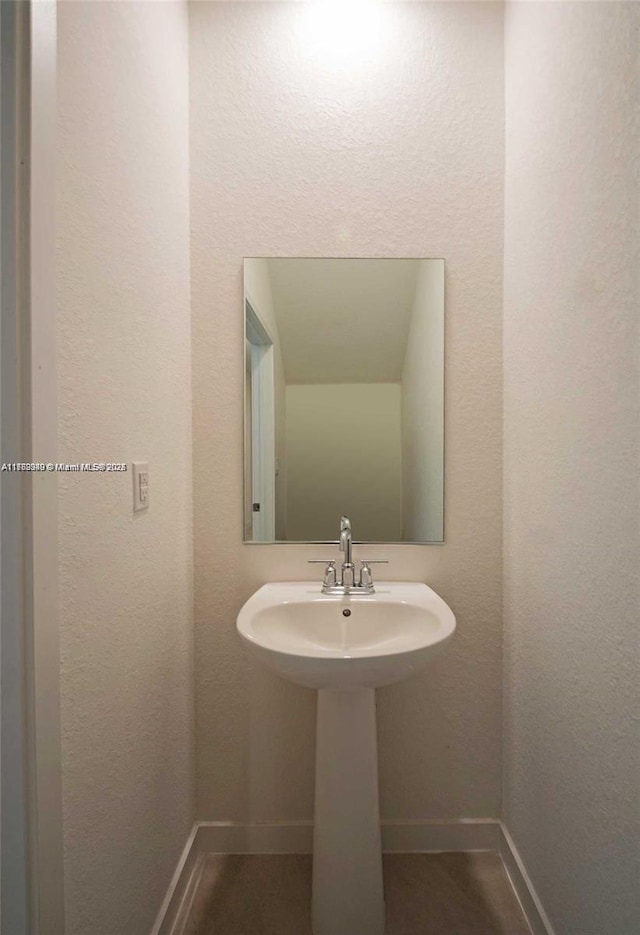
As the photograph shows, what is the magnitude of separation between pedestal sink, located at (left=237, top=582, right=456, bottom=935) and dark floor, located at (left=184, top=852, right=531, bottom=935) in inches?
4.3

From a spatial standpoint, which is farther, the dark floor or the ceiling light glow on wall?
the ceiling light glow on wall

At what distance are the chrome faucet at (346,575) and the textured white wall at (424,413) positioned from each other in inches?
7.3

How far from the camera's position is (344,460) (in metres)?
1.46

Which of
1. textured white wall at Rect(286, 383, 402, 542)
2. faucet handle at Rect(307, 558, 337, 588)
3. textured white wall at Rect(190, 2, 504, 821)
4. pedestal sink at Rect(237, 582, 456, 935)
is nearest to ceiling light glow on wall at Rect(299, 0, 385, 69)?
textured white wall at Rect(190, 2, 504, 821)

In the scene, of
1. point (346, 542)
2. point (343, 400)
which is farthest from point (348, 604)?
point (343, 400)

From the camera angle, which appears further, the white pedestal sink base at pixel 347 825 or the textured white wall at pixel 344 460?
the textured white wall at pixel 344 460

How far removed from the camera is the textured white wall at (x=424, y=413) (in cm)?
142

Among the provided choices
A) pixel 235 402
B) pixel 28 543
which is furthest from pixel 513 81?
pixel 28 543

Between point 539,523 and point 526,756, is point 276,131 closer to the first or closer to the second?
point 539,523

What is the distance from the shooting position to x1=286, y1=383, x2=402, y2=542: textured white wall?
145 centimetres

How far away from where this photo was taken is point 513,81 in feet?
4.38

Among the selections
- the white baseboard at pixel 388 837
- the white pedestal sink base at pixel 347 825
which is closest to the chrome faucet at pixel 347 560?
the white pedestal sink base at pixel 347 825

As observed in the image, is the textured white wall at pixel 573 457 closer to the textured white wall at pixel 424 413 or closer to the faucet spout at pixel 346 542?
the textured white wall at pixel 424 413

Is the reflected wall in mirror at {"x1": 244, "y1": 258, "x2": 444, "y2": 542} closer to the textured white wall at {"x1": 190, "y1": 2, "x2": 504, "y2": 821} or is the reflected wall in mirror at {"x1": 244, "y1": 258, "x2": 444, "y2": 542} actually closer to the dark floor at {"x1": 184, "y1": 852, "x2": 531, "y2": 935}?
the textured white wall at {"x1": 190, "y1": 2, "x2": 504, "y2": 821}
